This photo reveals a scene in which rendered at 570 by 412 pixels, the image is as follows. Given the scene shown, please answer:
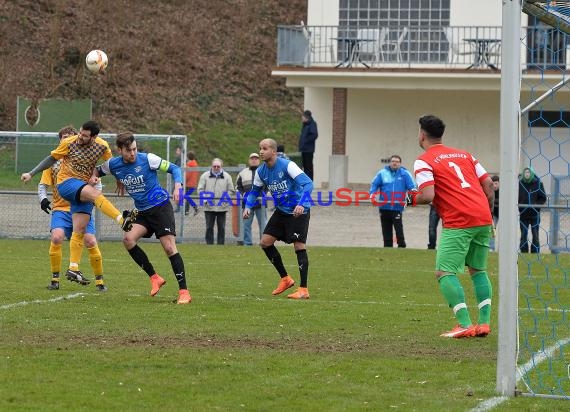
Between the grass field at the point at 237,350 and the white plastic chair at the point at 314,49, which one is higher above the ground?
the white plastic chair at the point at 314,49

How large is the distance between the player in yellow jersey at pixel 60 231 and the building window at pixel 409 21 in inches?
836

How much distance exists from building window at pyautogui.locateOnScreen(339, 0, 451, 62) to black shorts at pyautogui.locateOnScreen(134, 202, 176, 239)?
23.1 metres

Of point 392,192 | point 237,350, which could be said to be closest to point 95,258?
point 237,350

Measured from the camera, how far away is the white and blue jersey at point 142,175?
1238 centimetres

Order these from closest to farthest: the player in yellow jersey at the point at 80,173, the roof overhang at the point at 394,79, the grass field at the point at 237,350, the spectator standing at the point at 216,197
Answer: the grass field at the point at 237,350 → the player in yellow jersey at the point at 80,173 → the spectator standing at the point at 216,197 → the roof overhang at the point at 394,79

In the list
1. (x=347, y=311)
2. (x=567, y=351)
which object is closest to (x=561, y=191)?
(x=347, y=311)

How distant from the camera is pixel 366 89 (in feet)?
121

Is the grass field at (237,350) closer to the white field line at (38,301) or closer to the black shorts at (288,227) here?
the white field line at (38,301)

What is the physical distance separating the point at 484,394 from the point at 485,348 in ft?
6.69

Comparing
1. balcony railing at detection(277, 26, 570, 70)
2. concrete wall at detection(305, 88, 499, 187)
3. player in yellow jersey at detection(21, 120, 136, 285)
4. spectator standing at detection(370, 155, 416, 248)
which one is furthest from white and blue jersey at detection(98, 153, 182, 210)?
concrete wall at detection(305, 88, 499, 187)

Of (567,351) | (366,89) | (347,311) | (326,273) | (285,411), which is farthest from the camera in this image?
(366,89)

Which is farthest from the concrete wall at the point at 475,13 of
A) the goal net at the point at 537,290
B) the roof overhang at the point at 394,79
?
the goal net at the point at 537,290

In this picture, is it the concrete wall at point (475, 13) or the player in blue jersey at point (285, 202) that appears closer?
the player in blue jersey at point (285, 202)

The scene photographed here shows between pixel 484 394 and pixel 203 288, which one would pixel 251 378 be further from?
pixel 203 288
